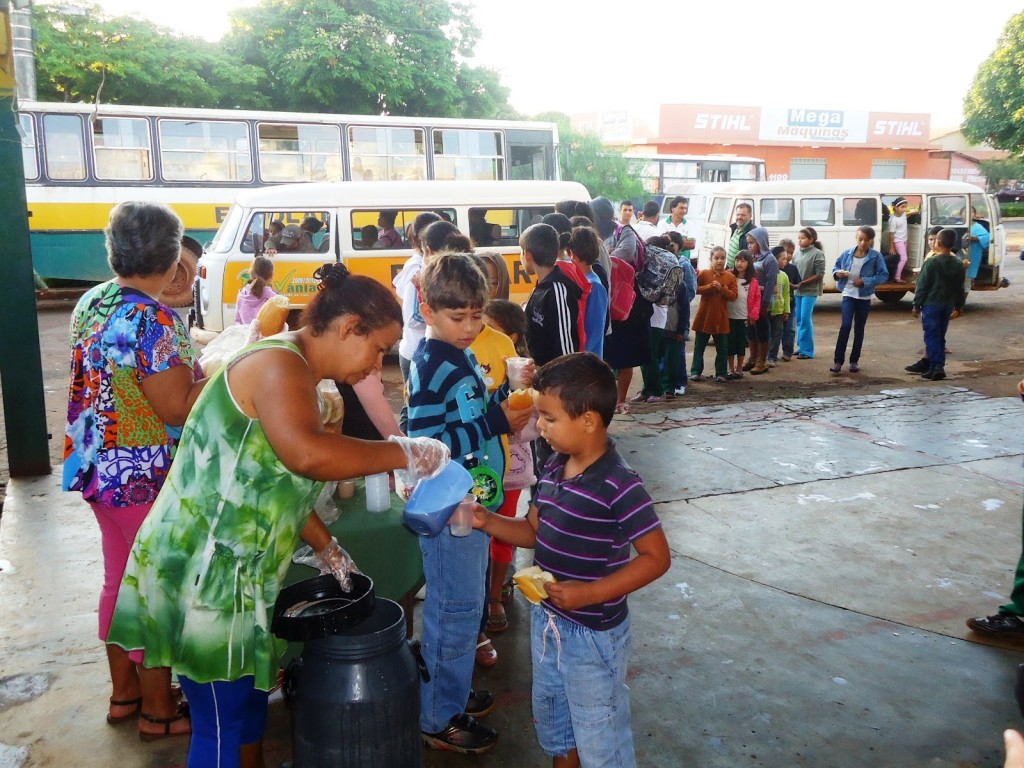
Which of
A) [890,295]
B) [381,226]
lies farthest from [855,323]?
[890,295]

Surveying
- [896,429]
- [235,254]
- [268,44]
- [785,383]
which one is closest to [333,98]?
[268,44]

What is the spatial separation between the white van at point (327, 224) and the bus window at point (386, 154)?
3.75 metres

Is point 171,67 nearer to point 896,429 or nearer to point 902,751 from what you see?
point 896,429

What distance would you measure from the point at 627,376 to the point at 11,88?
15.9ft

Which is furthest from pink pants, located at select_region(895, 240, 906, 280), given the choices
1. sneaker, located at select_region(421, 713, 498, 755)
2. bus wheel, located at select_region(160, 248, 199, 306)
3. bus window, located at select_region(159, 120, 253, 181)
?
sneaker, located at select_region(421, 713, 498, 755)

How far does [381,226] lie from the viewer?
10.2 m

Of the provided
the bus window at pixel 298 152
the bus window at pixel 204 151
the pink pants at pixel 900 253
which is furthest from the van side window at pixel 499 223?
the pink pants at pixel 900 253

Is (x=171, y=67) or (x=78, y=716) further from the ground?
(x=171, y=67)

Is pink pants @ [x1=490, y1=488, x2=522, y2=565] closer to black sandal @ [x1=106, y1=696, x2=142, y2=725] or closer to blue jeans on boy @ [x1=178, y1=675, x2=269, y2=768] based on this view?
black sandal @ [x1=106, y1=696, x2=142, y2=725]

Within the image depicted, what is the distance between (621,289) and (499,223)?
440cm

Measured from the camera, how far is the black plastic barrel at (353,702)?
7.29 ft

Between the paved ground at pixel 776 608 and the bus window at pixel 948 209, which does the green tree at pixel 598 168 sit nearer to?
the bus window at pixel 948 209

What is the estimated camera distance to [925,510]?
5215 millimetres

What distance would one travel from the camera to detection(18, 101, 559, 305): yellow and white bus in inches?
511
